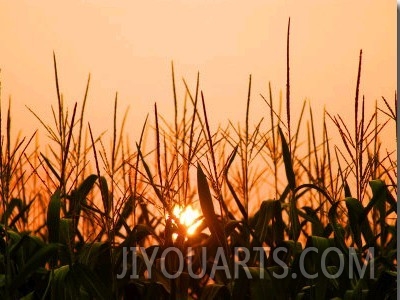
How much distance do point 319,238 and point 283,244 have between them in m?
0.26

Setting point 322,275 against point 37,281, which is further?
point 37,281

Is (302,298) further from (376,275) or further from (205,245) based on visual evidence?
(205,245)

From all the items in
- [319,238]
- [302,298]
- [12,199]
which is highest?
[12,199]

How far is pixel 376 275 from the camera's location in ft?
7.30

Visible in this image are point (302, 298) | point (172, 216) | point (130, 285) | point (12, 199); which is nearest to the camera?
point (172, 216)

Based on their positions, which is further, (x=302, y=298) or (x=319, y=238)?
(x=302, y=298)

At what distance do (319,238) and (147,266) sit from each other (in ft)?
1.73

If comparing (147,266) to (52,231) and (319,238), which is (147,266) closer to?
(52,231)

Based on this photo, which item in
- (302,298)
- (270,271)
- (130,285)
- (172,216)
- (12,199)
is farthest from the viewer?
(12,199)

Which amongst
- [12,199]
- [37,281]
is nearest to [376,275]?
[37,281]

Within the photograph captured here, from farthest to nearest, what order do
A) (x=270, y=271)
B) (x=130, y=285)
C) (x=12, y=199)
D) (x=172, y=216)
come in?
(x=12, y=199) < (x=130, y=285) < (x=270, y=271) < (x=172, y=216)

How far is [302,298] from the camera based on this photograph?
7.28 ft

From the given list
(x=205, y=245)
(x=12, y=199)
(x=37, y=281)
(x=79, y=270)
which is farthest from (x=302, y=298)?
(x=12, y=199)

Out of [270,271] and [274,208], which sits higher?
[274,208]
